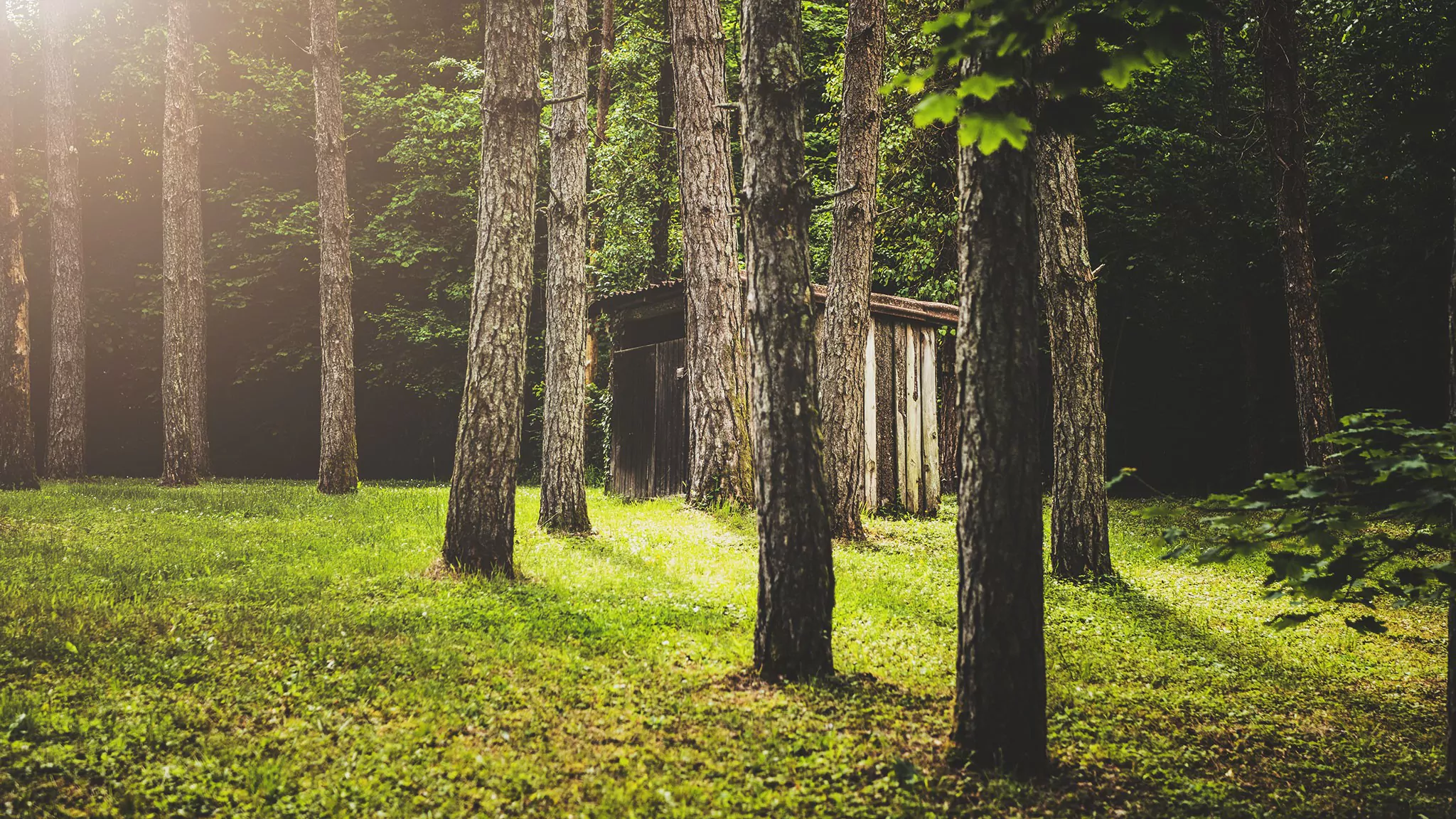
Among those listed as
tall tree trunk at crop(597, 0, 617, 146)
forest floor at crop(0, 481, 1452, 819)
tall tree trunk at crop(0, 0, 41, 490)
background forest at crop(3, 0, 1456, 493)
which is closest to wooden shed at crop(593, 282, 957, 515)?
background forest at crop(3, 0, 1456, 493)

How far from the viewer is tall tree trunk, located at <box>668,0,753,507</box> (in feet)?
41.0

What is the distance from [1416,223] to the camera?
1544cm

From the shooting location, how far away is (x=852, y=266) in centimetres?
1111

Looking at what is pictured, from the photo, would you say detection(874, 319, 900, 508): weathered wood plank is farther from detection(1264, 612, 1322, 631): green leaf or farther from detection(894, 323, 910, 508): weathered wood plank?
detection(1264, 612, 1322, 631): green leaf

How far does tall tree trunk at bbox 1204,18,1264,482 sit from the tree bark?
21.7m

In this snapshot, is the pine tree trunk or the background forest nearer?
the pine tree trunk

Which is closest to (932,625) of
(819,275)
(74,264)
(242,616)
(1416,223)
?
(242,616)

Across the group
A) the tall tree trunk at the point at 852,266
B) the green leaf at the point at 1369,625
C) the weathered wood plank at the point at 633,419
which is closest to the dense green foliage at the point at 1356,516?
the green leaf at the point at 1369,625

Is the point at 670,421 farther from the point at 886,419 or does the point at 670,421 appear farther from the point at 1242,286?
the point at 1242,286

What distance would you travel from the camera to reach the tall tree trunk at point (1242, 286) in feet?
65.3

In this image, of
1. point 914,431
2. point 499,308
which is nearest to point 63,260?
point 499,308

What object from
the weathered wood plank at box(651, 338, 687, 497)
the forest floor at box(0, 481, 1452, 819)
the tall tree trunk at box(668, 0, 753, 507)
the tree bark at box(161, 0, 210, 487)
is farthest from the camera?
the tree bark at box(161, 0, 210, 487)

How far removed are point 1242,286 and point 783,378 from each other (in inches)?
740

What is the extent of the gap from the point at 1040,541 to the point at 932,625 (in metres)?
3.16
